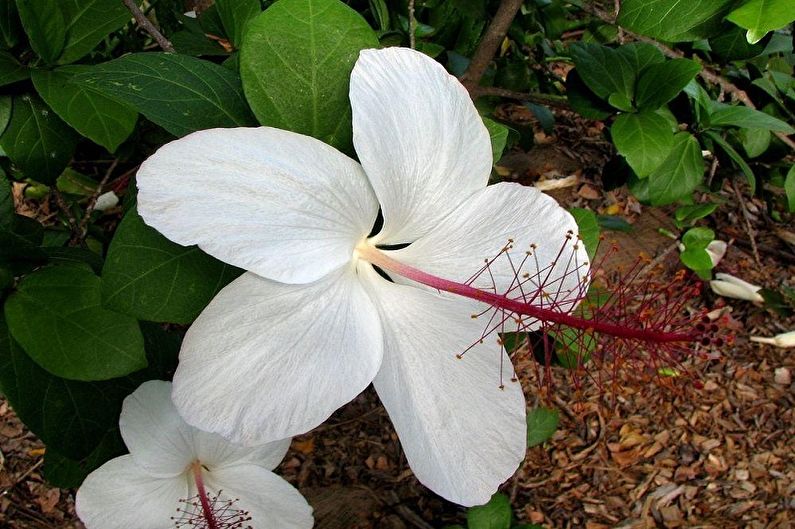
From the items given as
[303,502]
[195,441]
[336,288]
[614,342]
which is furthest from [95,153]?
[614,342]

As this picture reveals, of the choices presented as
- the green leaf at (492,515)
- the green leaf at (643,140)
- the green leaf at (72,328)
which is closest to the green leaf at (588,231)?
the green leaf at (643,140)

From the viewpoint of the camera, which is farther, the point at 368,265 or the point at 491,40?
the point at 491,40

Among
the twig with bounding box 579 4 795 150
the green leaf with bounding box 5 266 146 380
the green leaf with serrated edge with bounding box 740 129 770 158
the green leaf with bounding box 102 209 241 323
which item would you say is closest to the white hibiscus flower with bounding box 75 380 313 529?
the green leaf with bounding box 5 266 146 380

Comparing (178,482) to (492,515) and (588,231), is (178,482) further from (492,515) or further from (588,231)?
(588,231)

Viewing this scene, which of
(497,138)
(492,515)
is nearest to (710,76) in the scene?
(497,138)

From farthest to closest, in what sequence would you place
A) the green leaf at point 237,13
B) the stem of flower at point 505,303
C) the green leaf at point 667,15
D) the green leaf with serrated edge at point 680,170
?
the green leaf with serrated edge at point 680,170 → the green leaf at point 237,13 → the green leaf at point 667,15 → the stem of flower at point 505,303

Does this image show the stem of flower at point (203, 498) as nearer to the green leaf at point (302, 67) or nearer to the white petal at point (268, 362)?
the white petal at point (268, 362)

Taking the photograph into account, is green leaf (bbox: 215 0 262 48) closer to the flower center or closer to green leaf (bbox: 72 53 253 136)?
green leaf (bbox: 72 53 253 136)
